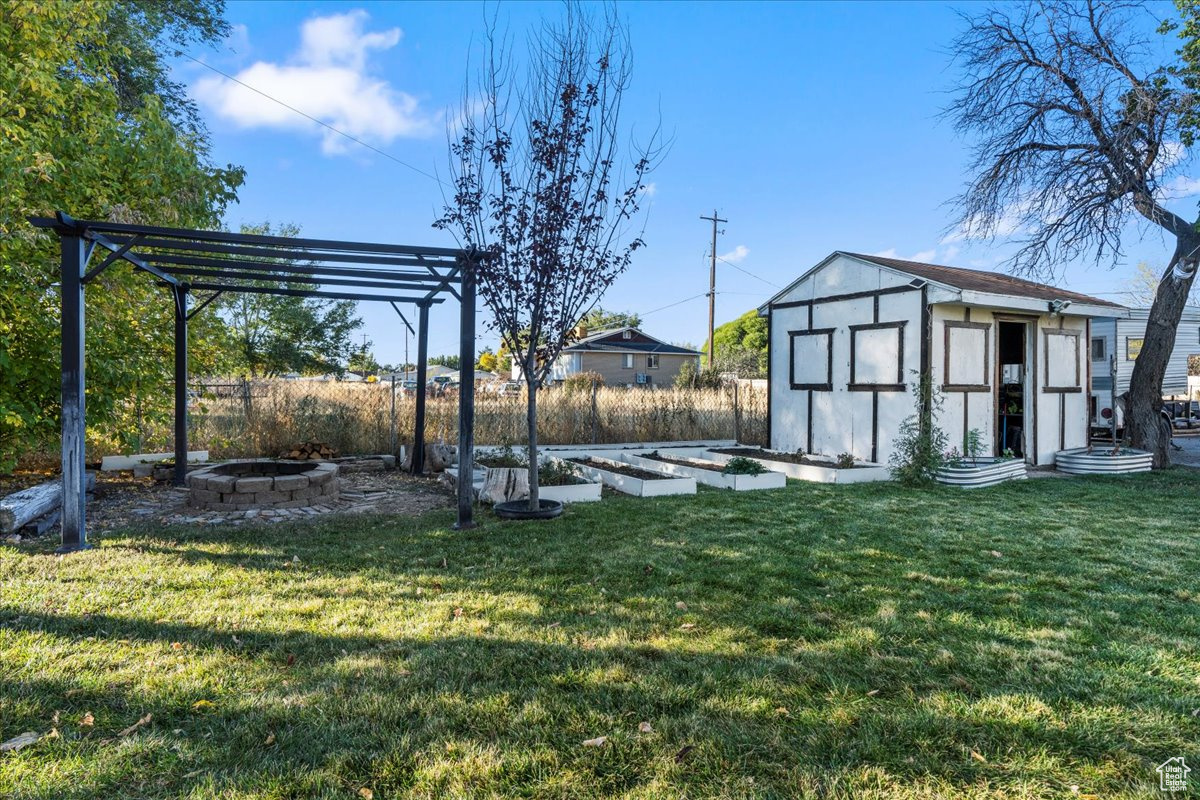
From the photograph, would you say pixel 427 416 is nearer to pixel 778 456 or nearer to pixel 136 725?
pixel 778 456

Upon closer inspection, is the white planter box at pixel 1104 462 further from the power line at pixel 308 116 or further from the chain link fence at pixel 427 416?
the power line at pixel 308 116

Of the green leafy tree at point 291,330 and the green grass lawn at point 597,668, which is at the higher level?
the green leafy tree at point 291,330

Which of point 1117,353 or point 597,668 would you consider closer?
point 597,668

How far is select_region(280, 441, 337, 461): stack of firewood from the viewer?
31.0 feet

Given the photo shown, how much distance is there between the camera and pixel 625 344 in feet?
117

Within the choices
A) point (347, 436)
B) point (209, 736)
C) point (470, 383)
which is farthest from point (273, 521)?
point (347, 436)

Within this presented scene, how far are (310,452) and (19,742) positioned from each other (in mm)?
7924

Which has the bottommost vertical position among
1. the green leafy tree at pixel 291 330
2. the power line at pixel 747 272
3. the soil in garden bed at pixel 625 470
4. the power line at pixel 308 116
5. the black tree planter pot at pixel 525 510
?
the black tree planter pot at pixel 525 510

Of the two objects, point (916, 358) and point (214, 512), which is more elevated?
point (916, 358)

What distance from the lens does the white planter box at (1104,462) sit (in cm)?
959

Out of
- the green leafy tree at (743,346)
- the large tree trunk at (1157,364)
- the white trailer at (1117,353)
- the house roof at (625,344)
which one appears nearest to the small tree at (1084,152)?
the large tree trunk at (1157,364)

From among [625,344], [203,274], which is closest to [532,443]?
[203,274]

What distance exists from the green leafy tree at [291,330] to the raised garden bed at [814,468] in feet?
71.8

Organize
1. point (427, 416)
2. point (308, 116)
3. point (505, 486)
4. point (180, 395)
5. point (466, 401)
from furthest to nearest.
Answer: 1. point (427, 416)
2. point (308, 116)
3. point (180, 395)
4. point (505, 486)
5. point (466, 401)
